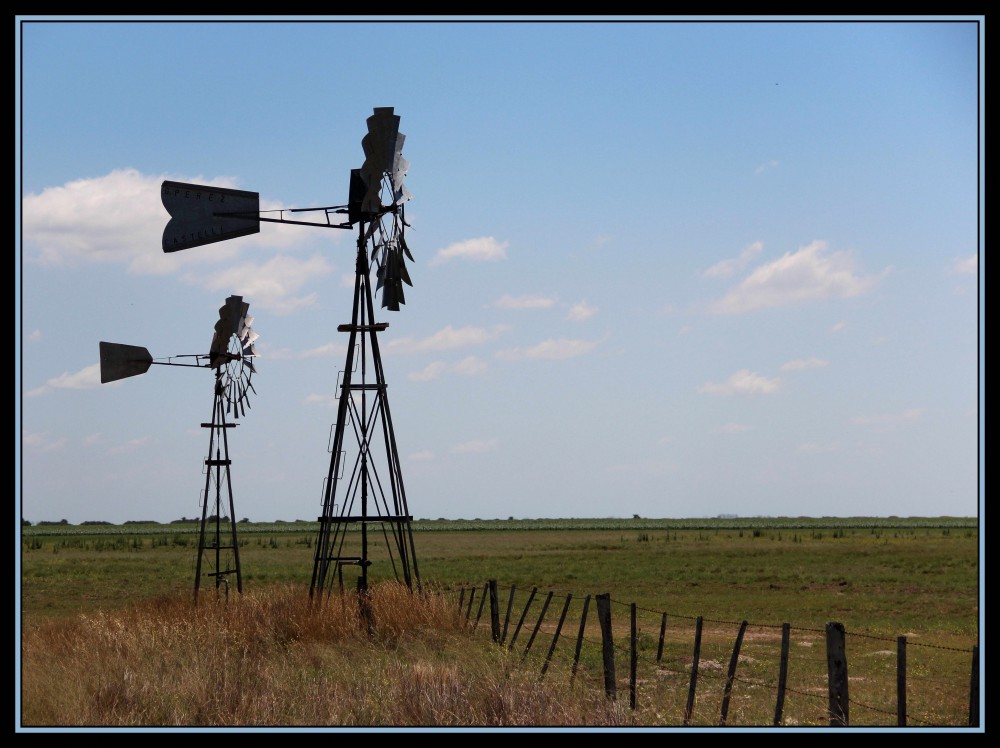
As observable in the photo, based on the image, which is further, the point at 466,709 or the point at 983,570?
the point at 466,709

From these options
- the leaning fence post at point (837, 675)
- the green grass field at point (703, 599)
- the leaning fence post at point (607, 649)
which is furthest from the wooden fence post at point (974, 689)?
the leaning fence post at point (607, 649)

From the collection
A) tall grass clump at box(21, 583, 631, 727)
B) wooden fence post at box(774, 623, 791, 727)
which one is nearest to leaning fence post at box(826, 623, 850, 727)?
wooden fence post at box(774, 623, 791, 727)

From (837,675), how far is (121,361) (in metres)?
12.2

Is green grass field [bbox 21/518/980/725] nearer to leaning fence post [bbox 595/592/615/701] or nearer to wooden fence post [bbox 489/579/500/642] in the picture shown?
wooden fence post [bbox 489/579/500/642]

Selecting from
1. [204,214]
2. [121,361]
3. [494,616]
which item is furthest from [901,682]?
[121,361]

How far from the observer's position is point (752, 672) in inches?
566

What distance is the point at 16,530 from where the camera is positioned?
696cm

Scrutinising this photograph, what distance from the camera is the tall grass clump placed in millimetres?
9195

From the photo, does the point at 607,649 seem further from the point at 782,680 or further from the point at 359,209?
the point at 359,209

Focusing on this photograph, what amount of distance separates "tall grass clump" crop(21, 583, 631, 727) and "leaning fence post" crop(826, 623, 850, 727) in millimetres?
1766

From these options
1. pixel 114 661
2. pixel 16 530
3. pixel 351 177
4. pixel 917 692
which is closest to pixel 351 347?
pixel 351 177

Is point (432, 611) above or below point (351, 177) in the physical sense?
below

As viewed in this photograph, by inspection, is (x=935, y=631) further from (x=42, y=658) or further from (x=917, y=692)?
(x=42, y=658)

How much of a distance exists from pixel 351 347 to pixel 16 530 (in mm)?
7427
